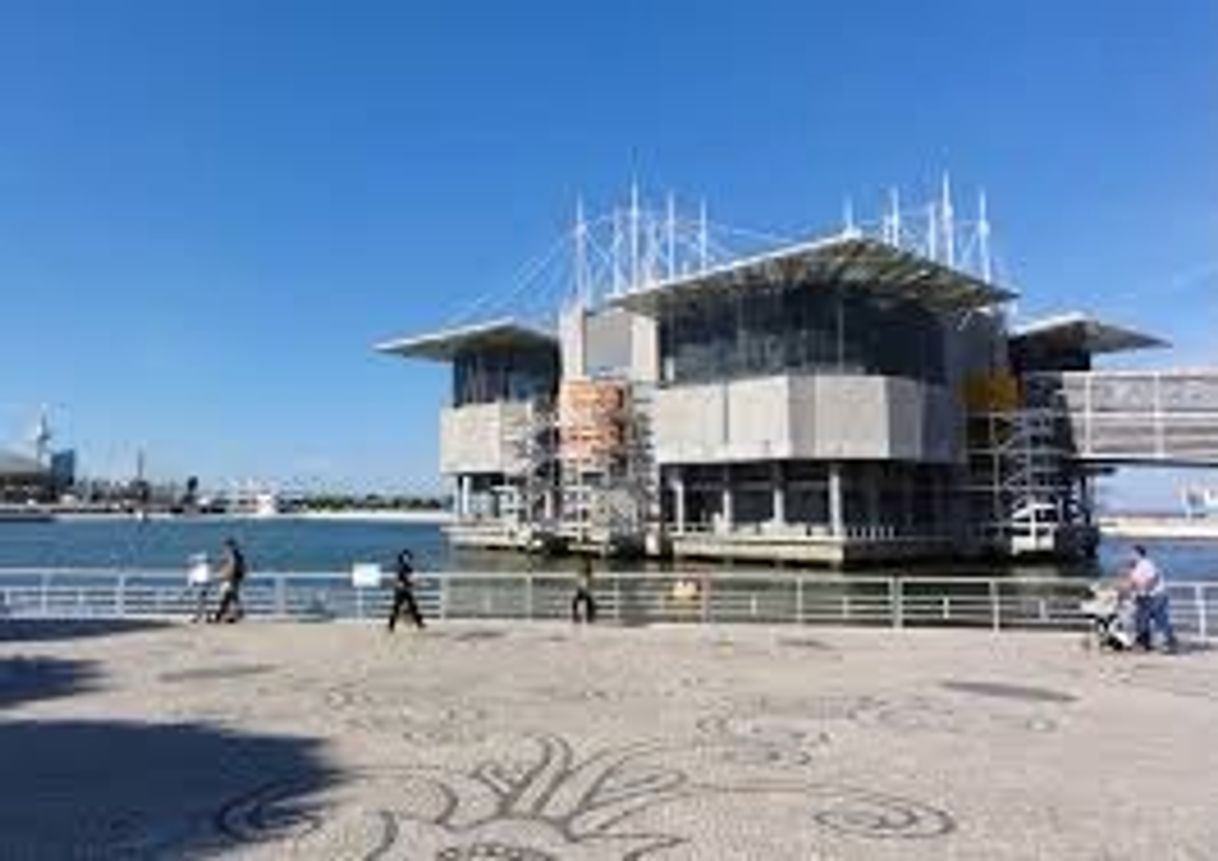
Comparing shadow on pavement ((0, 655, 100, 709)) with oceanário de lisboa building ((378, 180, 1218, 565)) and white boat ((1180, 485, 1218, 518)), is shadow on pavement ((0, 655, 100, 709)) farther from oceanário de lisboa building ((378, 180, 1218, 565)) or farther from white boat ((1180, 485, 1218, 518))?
white boat ((1180, 485, 1218, 518))

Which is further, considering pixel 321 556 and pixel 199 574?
pixel 321 556

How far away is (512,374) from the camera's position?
10538 centimetres

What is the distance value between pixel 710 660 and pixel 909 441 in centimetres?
6083

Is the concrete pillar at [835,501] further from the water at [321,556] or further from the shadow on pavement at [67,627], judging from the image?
the shadow on pavement at [67,627]

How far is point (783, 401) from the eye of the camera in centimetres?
7644

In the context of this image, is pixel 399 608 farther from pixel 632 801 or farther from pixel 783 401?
pixel 783 401

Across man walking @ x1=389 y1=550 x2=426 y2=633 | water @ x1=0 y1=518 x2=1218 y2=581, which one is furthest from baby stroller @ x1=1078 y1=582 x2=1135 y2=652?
water @ x1=0 y1=518 x2=1218 y2=581

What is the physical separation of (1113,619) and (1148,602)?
596 mm

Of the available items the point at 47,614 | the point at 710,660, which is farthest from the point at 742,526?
the point at 710,660

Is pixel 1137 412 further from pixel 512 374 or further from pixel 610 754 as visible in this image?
pixel 610 754

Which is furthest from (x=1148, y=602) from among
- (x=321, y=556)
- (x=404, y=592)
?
(x=321, y=556)

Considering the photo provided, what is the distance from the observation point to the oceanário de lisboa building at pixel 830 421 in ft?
253

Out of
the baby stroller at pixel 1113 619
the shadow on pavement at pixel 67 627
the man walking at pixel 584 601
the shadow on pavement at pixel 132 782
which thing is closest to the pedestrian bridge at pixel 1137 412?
the man walking at pixel 584 601

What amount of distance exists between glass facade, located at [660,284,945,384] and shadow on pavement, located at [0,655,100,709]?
200 ft
